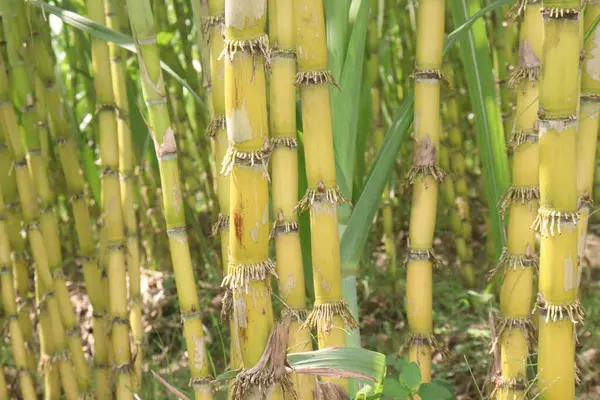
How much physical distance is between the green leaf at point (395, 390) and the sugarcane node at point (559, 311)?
223 millimetres

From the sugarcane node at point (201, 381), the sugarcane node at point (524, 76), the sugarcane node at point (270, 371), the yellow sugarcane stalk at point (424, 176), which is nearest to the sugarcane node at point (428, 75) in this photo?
the yellow sugarcane stalk at point (424, 176)

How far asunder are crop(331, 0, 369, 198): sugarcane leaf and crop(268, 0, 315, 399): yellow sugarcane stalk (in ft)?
0.46

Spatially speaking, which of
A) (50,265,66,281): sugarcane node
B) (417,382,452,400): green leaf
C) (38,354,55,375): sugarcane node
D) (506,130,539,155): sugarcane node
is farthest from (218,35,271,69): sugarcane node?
(38,354,55,375): sugarcane node

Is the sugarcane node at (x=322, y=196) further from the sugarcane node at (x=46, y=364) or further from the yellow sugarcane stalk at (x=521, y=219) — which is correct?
the sugarcane node at (x=46, y=364)

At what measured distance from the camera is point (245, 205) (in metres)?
0.85

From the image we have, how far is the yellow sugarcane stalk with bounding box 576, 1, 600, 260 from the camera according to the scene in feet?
3.49

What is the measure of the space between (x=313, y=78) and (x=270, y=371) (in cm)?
38

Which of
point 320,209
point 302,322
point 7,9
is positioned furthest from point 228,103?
point 7,9

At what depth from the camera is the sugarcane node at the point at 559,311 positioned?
977 millimetres

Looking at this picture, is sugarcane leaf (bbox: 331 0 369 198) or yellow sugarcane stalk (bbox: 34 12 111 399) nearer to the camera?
sugarcane leaf (bbox: 331 0 369 198)

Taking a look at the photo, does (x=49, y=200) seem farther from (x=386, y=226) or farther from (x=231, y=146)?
(x=386, y=226)

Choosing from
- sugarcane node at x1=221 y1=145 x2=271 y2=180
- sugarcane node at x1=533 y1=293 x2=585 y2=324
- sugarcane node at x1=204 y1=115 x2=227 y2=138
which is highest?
sugarcane node at x1=204 y1=115 x2=227 y2=138

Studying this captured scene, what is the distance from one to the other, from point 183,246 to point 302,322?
0.76ft

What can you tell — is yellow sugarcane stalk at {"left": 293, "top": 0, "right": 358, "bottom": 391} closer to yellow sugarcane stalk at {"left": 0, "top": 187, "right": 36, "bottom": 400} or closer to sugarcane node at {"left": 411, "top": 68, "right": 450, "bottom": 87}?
sugarcane node at {"left": 411, "top": 68, "right": 450, "bottom": 87}
